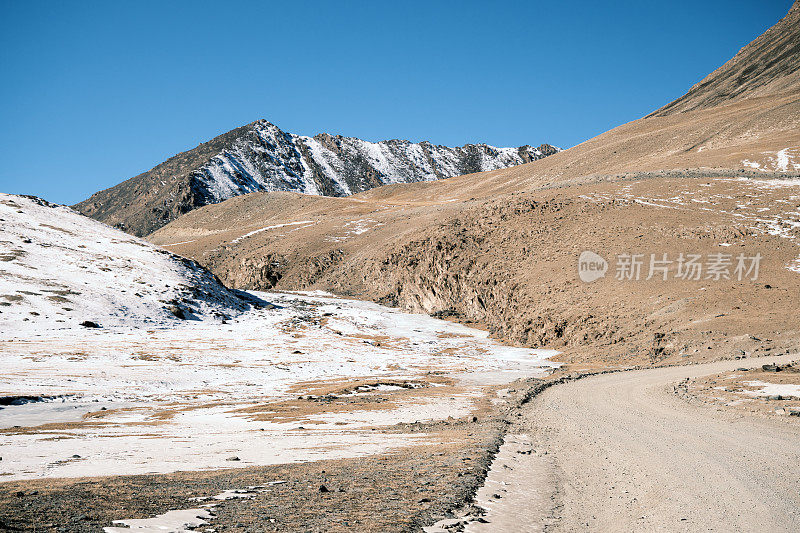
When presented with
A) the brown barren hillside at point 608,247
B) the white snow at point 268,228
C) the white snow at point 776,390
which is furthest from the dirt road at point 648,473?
the white snow at point 268,228

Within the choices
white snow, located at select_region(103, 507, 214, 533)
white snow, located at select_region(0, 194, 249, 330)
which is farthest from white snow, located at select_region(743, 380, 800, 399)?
white snow, located at select_region(0, 194, 249, 330)

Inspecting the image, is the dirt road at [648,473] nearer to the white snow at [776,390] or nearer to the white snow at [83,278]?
the white snow at [776,390]

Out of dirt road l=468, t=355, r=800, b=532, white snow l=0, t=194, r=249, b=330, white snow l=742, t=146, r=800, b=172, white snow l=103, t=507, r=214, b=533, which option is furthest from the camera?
white snow l=742, t=146, r=800, b=172

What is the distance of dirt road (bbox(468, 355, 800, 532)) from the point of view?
Answer: 707 cm

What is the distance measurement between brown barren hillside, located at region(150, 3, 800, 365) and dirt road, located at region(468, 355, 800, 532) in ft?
57.8

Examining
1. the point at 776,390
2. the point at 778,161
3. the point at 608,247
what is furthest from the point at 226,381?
the point at 778,161

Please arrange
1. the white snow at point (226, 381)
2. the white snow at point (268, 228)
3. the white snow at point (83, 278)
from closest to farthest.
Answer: the white snow at point (226, 381), the white snow at point (83, 278), the white snow at point (268, 228)

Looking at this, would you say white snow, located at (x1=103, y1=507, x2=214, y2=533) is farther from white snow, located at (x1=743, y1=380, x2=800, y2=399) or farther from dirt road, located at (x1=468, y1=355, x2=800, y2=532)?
white snow, located at (x1=743, y1=380, x2=800, y2=399)

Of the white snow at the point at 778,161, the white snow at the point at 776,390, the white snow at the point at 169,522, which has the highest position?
the white snow at the point at 778,161

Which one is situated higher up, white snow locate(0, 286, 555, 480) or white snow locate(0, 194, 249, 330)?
white snow locate(0, 194, 249, 330)

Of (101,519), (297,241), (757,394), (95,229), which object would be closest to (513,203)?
(297,241)

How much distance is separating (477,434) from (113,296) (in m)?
40.1

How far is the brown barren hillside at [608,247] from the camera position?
108ft

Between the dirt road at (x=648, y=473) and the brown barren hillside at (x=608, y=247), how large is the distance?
1763 centimetres
